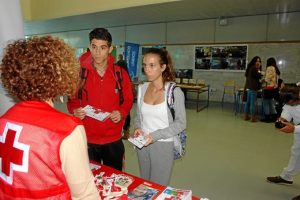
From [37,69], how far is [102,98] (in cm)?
117

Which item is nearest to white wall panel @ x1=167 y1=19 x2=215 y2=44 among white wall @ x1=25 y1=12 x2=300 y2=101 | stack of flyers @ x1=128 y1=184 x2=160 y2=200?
white wall @ x1=25 y1=12 x2=300 y2=101

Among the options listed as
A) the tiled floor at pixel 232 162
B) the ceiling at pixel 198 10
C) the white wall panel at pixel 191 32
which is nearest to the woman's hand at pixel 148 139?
the tiled floor at pixel 232 162

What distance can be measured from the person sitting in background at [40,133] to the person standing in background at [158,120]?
1005mm

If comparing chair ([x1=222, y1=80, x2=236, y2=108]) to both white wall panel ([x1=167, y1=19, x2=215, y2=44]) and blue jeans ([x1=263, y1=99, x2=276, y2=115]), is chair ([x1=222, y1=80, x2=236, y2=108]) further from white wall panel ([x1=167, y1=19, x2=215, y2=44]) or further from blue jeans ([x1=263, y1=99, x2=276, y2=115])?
blue jeans ([x1=263, y1=99, x2=276, y2=115])

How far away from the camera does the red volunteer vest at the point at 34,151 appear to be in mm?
748

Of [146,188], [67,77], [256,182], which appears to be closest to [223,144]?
[256,182]

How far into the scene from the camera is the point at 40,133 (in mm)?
748

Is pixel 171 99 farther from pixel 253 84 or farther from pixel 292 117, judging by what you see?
pixel 253 84

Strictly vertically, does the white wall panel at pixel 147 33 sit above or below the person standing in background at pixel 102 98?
above

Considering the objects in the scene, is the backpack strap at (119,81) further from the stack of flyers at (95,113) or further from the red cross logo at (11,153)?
the red cross logo at (11,153)

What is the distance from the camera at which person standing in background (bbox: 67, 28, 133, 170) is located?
192cm

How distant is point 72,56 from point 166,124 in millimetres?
1111

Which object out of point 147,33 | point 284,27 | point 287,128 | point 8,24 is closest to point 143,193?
point 8,24

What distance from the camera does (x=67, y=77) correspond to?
851 millimetres
